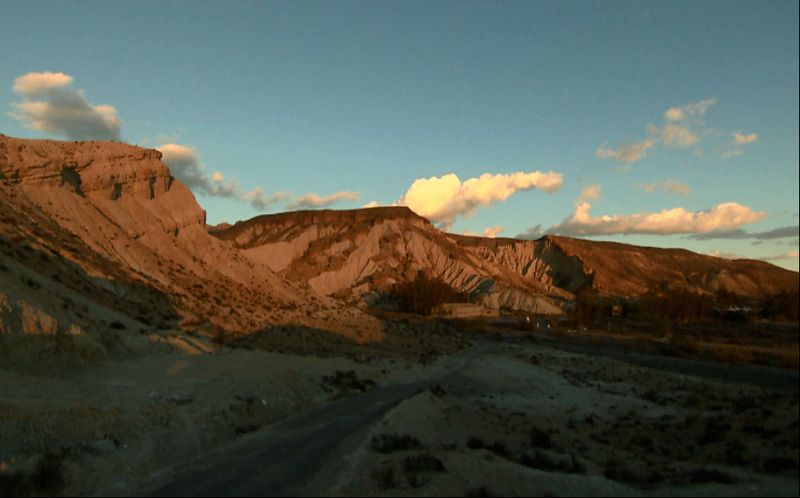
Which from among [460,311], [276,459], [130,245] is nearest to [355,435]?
[276,459]

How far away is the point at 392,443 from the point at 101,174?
116 ft

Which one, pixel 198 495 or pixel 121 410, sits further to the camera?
pixel 121 410

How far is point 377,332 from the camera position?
41156 millimetres

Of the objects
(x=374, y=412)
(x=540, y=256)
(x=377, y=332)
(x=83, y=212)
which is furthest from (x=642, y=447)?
(x=540, y=256)

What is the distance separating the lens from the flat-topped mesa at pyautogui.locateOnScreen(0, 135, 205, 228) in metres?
33.8

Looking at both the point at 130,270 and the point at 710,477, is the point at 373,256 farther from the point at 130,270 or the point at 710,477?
the point at 710,477

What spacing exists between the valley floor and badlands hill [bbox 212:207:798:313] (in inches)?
2303

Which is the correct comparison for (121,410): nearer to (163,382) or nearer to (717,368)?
(163,382)

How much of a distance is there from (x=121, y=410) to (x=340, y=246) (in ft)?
262

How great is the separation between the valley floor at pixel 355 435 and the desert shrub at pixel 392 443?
0.15 ft

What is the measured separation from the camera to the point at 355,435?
11.4m

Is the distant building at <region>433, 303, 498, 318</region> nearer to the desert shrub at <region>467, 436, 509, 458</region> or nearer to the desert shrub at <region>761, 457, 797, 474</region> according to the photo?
the desert shrub at <region>467, 436, 509, 458</region>

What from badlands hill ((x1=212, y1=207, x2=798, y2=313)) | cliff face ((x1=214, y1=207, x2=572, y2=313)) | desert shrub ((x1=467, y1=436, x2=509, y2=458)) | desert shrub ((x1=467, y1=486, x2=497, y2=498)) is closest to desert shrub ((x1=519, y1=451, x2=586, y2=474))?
desert shrub ((x1=467, y1=436, x2=509, y2=458))

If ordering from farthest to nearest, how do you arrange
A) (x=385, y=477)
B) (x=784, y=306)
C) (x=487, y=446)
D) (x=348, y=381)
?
(x=348, y=381), (x=487, y=446), (x=784, y=306), (x=385, y=477)
